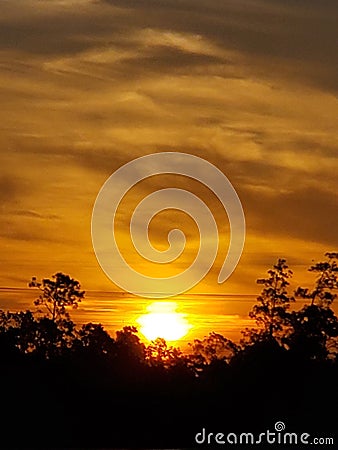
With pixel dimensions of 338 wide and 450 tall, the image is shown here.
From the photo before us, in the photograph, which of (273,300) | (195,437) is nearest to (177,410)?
(195,437)

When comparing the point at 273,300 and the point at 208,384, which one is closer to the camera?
the point at 208,384

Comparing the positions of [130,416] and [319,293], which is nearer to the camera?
[130,416]

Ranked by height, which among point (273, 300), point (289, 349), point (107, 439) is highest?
point (273, 300)

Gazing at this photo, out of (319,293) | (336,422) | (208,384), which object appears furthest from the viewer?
(319,293)

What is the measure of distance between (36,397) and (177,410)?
35.2 feet

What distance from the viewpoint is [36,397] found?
101000 millimetres

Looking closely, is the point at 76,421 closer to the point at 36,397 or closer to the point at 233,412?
the point at 36,397

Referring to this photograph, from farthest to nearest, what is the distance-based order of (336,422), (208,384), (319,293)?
(319,293) < (208,384) < (336,422)

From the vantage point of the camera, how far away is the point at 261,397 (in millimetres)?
101062

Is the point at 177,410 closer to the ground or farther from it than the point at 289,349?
closer to the ground

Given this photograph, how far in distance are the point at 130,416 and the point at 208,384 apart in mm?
7321

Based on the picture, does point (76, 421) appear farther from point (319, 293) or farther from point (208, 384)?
point (319, 293)

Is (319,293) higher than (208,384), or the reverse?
(319,293)

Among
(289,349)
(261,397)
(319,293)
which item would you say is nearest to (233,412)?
(261,397)
